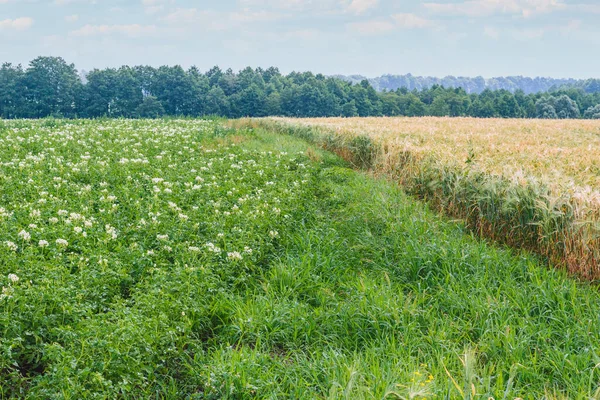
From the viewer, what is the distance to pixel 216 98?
263ft

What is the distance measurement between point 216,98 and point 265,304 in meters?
78.2

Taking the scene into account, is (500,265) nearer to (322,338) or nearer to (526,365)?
(526,365)

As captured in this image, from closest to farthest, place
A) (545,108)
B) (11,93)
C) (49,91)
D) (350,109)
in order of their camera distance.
Result: (11,93) < (49,91) < (545,108) < (350,109)

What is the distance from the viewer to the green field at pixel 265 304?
3908mm

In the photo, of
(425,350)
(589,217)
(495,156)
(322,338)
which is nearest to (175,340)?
(322,338)

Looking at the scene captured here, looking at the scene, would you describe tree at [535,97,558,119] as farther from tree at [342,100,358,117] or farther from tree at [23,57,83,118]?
tree at [23,57,83,118]

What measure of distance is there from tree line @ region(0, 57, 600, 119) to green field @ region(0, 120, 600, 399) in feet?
198

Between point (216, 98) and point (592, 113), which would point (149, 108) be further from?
point (592, 113)

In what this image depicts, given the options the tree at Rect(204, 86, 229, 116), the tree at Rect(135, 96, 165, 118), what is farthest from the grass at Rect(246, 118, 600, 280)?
the tree at Rect(204, 86, 229, 116)

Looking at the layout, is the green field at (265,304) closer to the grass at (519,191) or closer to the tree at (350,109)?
the grass at (519,191)

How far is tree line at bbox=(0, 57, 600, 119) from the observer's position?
7346 cm

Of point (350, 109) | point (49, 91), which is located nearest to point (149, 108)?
point (49, 91)

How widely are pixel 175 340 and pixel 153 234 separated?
2.73m

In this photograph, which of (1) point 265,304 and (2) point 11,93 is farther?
(2) point 11,93
